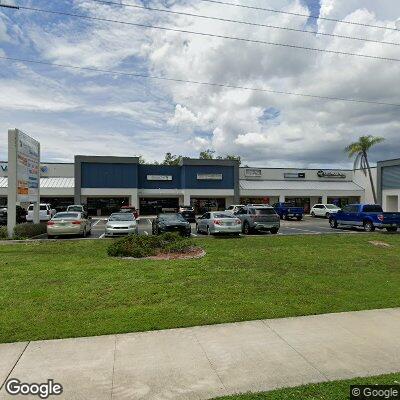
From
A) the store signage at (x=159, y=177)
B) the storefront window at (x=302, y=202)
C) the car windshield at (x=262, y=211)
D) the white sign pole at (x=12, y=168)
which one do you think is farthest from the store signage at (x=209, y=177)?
the white sign pole at (x=12, y=168)

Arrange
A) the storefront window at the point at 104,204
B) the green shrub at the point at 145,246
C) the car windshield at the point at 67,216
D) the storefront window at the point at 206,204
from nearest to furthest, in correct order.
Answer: the green shrub at the point at 145,246 < the car windshield at the point at 67,216 < the storefront window at the point at 104,204 < the storefront window at the point at 206,204

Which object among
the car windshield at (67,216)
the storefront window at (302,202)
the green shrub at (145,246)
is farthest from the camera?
the storefront window at (302,202)

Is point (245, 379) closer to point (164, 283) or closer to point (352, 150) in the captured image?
point (164, 283)

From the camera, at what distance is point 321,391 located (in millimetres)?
4039

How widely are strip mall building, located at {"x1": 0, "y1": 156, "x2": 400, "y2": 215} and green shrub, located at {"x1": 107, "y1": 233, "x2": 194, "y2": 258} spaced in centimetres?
3279

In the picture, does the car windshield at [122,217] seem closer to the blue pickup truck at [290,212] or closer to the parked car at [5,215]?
the parked car at [5,215]

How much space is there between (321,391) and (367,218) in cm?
2221

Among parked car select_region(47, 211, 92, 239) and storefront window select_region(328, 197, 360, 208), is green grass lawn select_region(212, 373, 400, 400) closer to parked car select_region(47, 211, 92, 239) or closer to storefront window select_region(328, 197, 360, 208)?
parked car select_region(47, 211, 92, 239)

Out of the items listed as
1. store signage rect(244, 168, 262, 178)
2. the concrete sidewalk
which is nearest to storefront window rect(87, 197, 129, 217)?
store signage rect(244, 168, 262, 178)

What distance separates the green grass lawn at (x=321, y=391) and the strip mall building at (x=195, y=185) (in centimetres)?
4285

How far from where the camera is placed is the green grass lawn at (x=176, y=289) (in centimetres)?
635

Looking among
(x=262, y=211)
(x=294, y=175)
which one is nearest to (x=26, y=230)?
(x=262, y=211)

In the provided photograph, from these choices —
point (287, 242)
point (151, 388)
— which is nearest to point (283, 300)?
point (151, 388)

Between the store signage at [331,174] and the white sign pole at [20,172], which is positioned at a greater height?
the store signage at [331,174]
